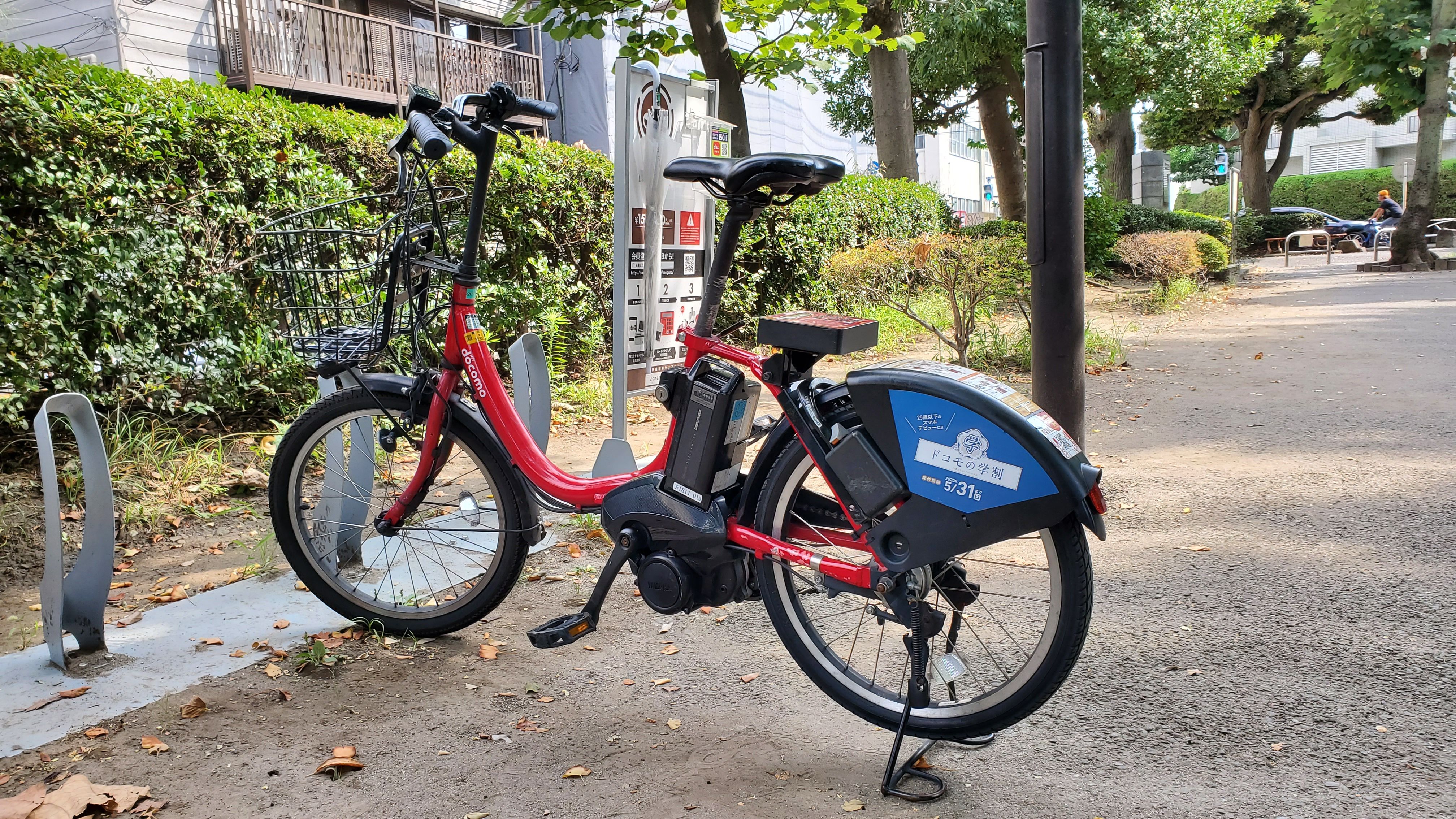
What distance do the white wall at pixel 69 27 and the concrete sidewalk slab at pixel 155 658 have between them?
35.3 feet

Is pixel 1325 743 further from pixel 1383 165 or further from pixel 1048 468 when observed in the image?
pixel 1383 165

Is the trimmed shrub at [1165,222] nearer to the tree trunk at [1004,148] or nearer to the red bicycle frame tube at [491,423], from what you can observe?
the tree trunk at [1004,148]

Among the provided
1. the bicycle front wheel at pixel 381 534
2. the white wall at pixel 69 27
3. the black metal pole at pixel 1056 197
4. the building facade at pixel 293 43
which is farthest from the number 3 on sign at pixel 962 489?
the white wall at pixel 69 27

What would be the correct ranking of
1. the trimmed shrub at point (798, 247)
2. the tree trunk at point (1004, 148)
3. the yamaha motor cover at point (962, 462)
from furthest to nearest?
the tree trunk at point (1004, 148), the trimmed shrub at point (798, 247), the yamaha motor cover at point (962, 462)

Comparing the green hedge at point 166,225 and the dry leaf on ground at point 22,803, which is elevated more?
the green hedge at point 166,225

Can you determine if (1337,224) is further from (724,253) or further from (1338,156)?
(724,253)

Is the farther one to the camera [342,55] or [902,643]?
[342,55]

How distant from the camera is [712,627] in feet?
11.8

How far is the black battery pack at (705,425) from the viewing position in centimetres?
284

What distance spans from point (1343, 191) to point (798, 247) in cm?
4132

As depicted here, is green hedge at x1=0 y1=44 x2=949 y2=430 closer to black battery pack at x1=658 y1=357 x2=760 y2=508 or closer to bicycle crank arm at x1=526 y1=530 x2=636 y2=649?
bicycle crank arm at x1=526 y1=530 x2=636 y2=649

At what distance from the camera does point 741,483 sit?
2.96 m

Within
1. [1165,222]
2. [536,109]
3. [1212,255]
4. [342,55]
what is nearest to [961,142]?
[1165,222]

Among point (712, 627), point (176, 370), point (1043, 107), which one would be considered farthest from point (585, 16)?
point (712, 627)
